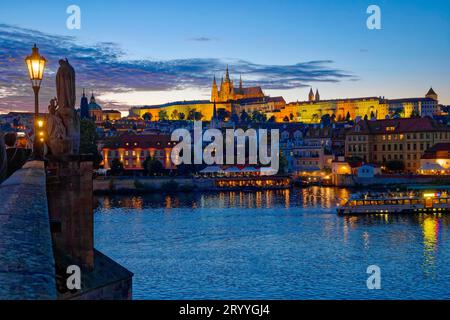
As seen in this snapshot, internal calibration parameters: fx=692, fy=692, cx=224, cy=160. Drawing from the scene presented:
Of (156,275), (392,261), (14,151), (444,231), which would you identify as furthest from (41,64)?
(444,231)

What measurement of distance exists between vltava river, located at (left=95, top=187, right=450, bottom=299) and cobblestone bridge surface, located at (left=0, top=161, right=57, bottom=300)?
15857 millimetres

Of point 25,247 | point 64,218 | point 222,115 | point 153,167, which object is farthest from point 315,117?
point 25,247

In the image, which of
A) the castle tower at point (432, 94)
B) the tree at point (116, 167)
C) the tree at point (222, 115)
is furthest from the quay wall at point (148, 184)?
the castle tower at point (432, 94)

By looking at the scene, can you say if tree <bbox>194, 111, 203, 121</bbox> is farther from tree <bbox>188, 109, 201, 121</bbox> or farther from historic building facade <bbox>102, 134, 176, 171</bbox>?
historic building facade <bbox>102, 134, 176, 171</bbox>

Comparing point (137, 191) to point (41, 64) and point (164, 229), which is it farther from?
point (41, 64)

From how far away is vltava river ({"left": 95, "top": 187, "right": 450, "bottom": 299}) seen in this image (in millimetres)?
23172

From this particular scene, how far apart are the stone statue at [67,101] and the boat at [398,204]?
41.7 metres

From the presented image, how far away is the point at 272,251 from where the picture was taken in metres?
31.4

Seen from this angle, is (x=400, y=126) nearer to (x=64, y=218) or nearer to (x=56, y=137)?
(x=56, y=137)

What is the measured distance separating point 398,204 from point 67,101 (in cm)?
4495

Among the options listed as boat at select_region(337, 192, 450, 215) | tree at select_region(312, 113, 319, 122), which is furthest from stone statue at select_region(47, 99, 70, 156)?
tree at select_region(312, 113, 319, 122)

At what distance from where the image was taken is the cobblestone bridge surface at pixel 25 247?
3.22m

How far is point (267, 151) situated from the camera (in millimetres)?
91438

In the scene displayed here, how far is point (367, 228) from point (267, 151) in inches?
2014
